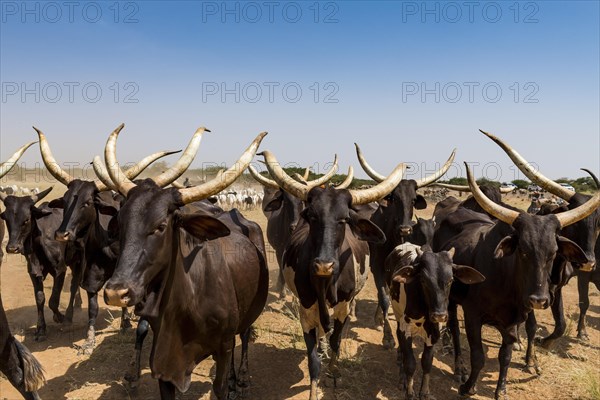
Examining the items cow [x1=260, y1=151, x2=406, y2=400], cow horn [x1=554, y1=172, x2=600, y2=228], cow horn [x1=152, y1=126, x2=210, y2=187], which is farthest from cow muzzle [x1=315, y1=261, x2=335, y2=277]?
cow horn [x1=554, y1=172, x2=600, y2=228]

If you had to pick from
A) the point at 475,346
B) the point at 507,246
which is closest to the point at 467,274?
the point at 507,246

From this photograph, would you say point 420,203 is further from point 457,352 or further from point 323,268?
point 323,268

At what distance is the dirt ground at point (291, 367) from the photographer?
5.27 meters

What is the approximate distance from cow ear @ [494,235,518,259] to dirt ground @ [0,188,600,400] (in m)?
2.04

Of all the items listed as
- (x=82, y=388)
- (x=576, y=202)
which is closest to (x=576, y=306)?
(x=576, y=202)

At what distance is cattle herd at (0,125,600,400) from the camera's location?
10.7 feet

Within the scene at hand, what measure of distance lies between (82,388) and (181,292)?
303cm

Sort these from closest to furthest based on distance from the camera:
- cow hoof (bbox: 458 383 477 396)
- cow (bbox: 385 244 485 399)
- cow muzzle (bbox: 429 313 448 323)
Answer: cow muzzle (bbox: 429 313 448 323)
cow (bbox: 385 244 485 399)
cow hoof (bbox: 458 383 477 396)

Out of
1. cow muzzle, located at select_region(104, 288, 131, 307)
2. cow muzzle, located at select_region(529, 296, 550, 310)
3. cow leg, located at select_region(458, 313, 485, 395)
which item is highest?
cow muzzle, located at select_region(104, 288, 131, 307)

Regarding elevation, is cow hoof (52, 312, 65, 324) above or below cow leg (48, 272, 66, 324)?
below

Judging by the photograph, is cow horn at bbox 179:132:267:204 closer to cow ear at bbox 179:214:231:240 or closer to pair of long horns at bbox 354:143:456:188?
cow ear at bbox 179:214:231:240

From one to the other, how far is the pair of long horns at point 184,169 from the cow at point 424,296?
207cm

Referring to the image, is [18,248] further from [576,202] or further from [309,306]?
[576,202]

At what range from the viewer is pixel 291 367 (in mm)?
5957
